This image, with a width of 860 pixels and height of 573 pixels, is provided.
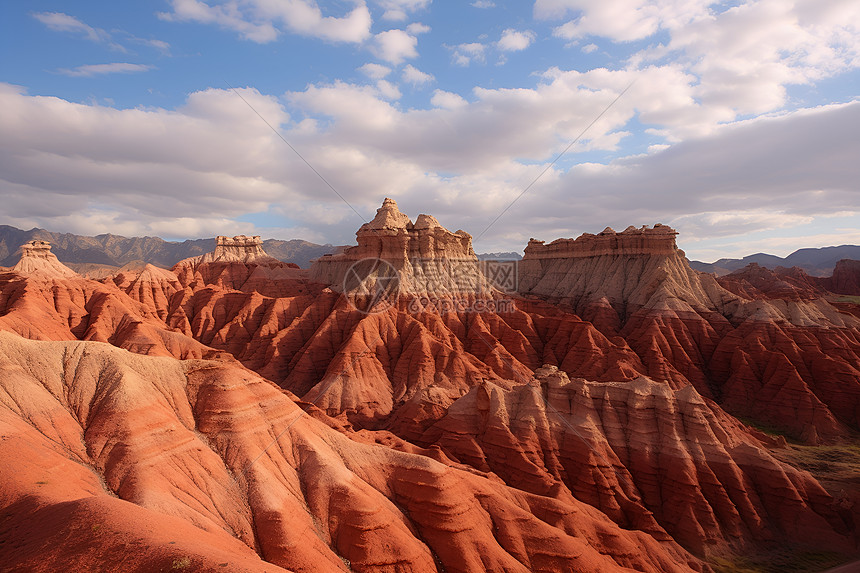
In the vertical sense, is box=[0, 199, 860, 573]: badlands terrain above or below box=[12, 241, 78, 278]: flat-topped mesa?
below

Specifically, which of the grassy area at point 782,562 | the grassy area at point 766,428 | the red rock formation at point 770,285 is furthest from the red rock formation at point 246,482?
the red rock formation at point 770,285

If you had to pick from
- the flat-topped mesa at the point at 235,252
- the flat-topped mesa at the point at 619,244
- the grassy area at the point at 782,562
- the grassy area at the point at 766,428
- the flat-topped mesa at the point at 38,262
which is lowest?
the grassy area at the point at 782,562

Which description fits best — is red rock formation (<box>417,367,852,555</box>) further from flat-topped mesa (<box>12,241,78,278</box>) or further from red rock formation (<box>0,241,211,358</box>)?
flat-topped mesa (<box>12,241,78,278</box>)

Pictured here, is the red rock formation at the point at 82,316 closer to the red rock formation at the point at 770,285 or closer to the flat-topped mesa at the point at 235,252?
the flat-topped mesa at the point at 235,252

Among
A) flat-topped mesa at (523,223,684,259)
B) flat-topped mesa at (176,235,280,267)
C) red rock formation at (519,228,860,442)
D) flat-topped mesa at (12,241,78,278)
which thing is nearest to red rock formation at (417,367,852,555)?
red rock formation at (519,228,860,442)

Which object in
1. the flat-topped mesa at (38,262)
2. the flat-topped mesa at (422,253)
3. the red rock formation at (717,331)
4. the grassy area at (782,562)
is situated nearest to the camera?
the grassy area at (782,562)

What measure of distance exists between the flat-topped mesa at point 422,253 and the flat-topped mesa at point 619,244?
99.3 feet

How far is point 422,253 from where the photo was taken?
268ft

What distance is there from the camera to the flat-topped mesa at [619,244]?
290 ft

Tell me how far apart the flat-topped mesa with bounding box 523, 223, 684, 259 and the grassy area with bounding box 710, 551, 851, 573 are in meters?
68.7

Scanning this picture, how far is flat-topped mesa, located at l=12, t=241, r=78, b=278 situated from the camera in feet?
266

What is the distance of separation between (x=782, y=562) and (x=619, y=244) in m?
74.4

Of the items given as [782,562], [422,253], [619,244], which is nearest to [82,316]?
[422,253]

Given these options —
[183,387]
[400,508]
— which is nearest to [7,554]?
[183,387]
